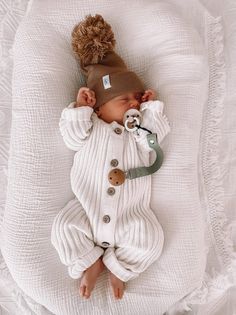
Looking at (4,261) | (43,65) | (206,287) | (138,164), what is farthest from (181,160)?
(4,261)

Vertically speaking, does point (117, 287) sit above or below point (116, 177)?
below

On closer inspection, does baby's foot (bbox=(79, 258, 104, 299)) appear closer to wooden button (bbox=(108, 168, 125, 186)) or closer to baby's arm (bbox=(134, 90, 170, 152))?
wooden button (bbox=(108, 168, 125, 186))

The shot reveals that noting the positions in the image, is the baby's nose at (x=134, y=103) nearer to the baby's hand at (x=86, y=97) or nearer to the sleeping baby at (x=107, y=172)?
the sleeping baby at (x=107, y=172)

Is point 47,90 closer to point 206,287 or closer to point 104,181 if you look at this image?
point 104,181

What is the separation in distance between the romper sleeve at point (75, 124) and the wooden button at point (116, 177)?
0.44 feet

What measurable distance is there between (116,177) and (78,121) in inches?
7.5

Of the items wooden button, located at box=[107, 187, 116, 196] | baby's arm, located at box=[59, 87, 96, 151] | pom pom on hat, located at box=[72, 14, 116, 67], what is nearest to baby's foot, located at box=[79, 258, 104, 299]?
wooden button, located at box=[107, 187, 116, 196]

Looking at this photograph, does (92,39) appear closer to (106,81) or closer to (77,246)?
(106,81)

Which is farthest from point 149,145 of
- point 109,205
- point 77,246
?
point 77,246

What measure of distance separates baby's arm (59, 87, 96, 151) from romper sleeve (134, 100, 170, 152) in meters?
0.15

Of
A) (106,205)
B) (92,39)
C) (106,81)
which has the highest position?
(92,39)

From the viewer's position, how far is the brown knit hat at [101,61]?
4.14ft

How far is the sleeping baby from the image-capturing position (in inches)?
47.9

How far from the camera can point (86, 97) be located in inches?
50.7
